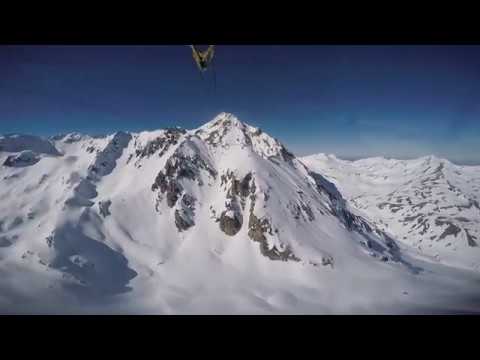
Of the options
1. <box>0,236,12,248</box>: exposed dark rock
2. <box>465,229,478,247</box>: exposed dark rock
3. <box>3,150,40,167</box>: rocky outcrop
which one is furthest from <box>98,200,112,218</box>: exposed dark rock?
<box>465,229,478,247</box>: exposed dark rock

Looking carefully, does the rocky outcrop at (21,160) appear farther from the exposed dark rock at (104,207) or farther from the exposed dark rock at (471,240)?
the exposed dark rock at (471,240)

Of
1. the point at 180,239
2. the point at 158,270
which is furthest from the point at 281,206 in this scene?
the point at 158,270

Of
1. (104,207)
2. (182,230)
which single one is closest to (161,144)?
(104,207)

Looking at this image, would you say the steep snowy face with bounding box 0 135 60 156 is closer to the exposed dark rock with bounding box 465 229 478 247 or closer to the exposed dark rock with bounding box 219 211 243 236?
the exposed dark rock with bounding box 219 211 243 236

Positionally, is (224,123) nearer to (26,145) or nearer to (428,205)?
(26,145)
